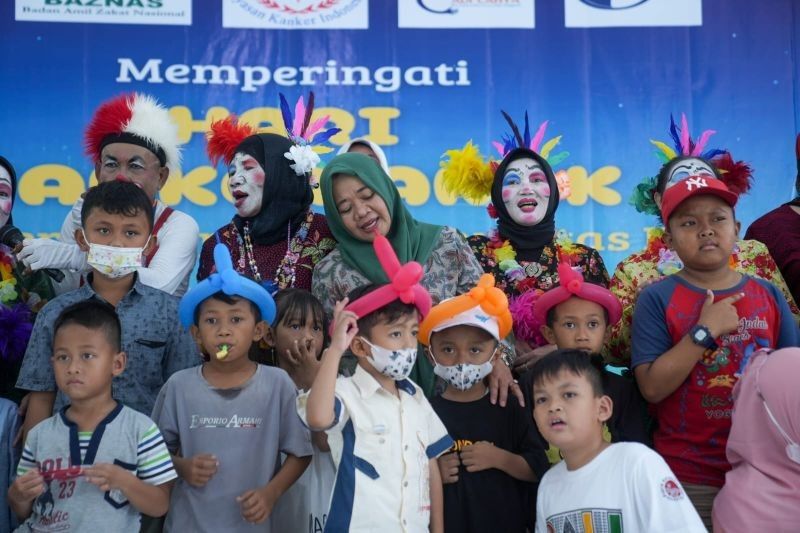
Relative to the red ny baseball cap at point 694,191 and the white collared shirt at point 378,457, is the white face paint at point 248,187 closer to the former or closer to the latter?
the white collared shirt at point 378,457

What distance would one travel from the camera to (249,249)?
399 centimetres

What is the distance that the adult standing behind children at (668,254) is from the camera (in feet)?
12.1

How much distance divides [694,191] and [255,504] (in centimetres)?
180

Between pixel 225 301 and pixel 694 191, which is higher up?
pixel 694 191

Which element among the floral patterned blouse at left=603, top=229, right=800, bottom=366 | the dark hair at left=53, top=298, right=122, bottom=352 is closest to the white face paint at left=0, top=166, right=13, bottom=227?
the dark hair at left=53, top=298, right=122, bottom=352

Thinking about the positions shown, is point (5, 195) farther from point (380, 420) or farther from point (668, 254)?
point (668, 254)

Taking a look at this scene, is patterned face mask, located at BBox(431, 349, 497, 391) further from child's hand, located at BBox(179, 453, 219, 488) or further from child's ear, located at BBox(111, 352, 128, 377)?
child's ear, located at BBox(111, 352, 128, 377)

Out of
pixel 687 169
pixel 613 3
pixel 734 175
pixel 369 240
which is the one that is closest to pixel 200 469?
pixel 369 240

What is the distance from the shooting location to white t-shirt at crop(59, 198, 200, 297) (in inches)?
149

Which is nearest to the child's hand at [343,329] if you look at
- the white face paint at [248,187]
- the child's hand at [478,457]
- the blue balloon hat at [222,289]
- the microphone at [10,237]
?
the blue balloon hat at [222,289]

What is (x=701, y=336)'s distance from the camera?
120 inches

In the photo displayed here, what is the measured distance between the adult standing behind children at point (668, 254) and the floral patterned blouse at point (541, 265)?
0.12 metres

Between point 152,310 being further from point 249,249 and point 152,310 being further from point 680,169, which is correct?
point 680,169

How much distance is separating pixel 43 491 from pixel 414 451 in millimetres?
1101
